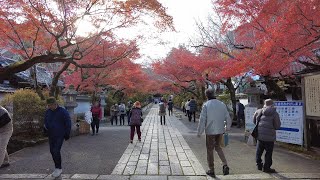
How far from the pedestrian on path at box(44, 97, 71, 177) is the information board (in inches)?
266

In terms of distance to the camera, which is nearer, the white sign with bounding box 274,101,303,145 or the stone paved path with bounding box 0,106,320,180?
the stone paved path with bounding box 0,106,320,180

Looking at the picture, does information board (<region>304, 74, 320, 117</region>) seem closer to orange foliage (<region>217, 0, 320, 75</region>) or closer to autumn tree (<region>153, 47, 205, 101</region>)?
orange foliage (<region>217, 0, 320, 75</region>)

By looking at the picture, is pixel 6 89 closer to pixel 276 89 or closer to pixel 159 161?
pixel 159 161

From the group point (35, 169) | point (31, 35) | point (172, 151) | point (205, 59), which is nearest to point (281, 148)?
point (172, 151)

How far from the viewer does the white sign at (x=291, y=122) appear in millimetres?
9906

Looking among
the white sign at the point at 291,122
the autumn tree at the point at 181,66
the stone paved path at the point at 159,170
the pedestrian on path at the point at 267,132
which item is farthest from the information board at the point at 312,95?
the autumn tree at the point at 181,66

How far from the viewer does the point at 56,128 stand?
6.35m

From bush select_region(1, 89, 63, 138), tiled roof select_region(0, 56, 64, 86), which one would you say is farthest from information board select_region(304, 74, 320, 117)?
tiled roof select_region(0, 56, 64, 86)

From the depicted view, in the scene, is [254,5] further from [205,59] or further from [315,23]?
[205,59]

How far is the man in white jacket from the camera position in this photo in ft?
21.2

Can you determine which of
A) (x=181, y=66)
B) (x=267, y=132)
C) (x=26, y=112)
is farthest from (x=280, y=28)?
(x=181, y=66)

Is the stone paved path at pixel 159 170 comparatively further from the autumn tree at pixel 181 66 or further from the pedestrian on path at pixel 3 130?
the autumn tree at pixel 181 66

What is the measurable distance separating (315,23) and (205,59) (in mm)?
10035

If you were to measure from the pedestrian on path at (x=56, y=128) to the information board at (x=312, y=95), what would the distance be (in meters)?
6.76
